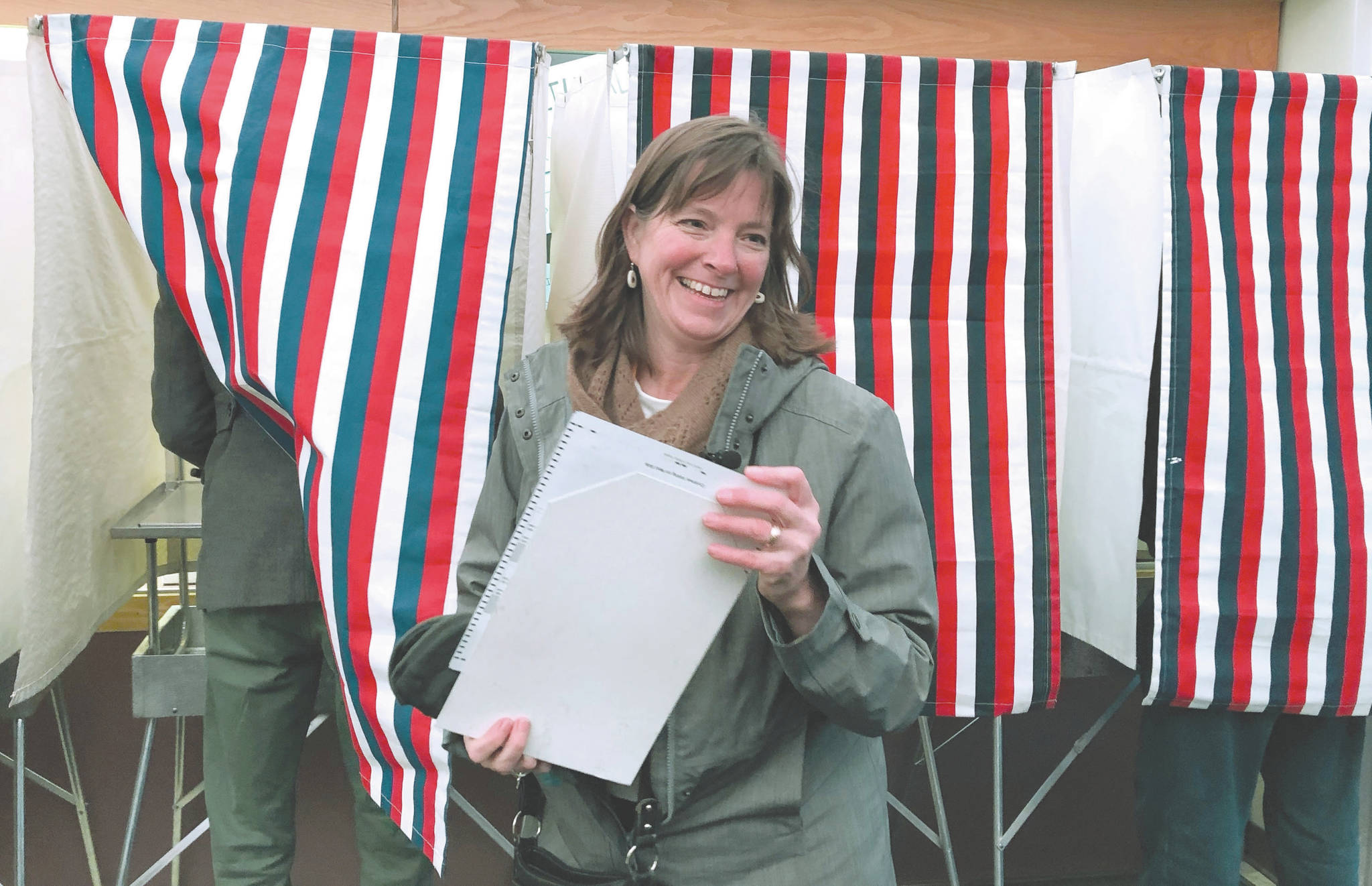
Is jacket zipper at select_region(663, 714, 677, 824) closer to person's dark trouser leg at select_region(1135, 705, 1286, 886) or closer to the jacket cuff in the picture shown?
the jacket cuff

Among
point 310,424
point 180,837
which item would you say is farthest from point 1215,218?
point 180,837

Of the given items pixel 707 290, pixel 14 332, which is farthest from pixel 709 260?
pixel 14 332

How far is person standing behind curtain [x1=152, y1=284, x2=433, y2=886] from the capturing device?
1.84 metres

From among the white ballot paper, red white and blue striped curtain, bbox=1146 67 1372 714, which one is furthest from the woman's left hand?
red white and blue striped curtain, bbox=1146 67 1372 714

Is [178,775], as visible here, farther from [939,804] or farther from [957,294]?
[957,294]

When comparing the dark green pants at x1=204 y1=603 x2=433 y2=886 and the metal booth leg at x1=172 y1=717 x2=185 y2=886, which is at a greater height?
the dark green pants at x1=204 y1=603 x2=433 y2=886

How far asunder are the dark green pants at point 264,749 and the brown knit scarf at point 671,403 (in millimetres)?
1037

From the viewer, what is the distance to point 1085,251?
202cm

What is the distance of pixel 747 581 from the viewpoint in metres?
1.01

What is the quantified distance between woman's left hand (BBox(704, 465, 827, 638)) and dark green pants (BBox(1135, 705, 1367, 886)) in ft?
4.63

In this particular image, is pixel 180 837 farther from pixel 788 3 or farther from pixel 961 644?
pixel 788 3

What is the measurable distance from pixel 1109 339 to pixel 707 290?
47.1 inches

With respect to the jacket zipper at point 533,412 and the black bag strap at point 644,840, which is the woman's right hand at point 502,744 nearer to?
the black bag strap at point 644,840

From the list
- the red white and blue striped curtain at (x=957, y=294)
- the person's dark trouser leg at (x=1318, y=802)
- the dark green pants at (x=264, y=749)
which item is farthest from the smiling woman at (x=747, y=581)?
the person's dark trouser leg at (x=1318, y=802)
